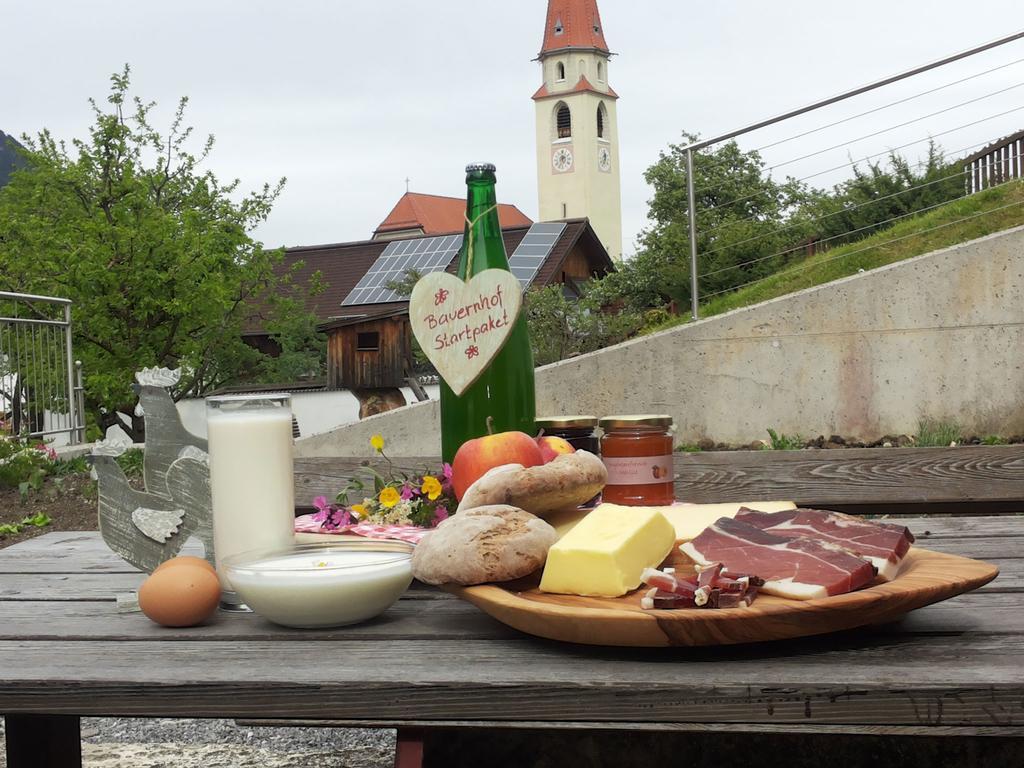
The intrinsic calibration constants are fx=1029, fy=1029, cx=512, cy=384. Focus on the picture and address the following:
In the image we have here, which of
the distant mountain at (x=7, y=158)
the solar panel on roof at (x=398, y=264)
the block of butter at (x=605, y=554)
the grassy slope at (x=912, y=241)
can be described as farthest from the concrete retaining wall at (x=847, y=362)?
the solar panel on roof at (x=398, y=264)

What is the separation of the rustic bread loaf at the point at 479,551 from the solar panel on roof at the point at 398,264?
31686 millimetres

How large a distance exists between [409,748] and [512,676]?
206 mm

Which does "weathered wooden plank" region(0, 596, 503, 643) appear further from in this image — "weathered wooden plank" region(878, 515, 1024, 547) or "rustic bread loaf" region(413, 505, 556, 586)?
"weathered wooden plank" region(878, 515, 1024, 547)

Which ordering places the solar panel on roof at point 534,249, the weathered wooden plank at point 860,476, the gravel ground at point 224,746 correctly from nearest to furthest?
the gravel ground at point 224,746 → the weathered wooden plank at point 860,476 → the solar panel on roof at point 534,249

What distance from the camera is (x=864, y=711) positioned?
905 millimetres

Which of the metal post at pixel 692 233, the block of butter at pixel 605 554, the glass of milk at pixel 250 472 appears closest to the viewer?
the block of butter at pixel 605 554

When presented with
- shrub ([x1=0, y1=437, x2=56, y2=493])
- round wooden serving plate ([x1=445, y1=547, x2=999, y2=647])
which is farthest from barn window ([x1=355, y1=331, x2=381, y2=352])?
round wooden serving plate ([x1=445, y1=547, x2=999, y2=647])

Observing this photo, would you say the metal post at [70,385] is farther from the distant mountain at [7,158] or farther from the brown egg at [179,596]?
the distant mountain at [7,158]

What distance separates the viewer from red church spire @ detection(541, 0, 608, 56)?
70.4 m

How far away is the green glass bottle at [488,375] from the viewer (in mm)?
1950

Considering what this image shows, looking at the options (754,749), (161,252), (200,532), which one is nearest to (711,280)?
(161,252)

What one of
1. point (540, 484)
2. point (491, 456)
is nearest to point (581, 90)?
point (491, 456)

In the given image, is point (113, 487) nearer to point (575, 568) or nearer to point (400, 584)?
point (400, 584)

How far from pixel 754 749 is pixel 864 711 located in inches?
65.6
